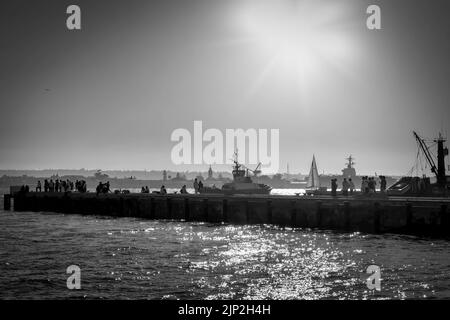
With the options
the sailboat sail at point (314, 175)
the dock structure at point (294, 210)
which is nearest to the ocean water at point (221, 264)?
the dock structure at point (294, 210)

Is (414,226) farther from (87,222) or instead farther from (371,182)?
(87,222)

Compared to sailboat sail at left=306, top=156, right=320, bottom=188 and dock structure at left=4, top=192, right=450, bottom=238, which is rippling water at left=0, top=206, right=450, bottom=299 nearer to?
dock structure at left=4, top=192, right=450, bottom=238

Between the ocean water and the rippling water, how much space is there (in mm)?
44

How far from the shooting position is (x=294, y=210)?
43.2 meters

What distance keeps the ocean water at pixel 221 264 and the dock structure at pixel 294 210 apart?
72.5 inches

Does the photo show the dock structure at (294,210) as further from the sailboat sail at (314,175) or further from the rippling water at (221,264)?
the sailboat sail at (314,175)

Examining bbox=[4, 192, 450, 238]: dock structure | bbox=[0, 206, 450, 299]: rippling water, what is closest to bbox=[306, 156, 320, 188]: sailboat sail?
bbox=[4, 192, 450, 238]: dock structure

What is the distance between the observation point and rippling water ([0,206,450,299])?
1980 centimetres

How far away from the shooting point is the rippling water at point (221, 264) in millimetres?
19797

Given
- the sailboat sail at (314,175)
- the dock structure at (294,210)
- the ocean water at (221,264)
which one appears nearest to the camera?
the ocean water at (221,264)

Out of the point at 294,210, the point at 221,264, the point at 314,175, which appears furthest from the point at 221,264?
the point at 314,175

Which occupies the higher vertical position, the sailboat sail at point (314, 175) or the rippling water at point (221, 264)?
the sailboat sail at point (314, 175)
